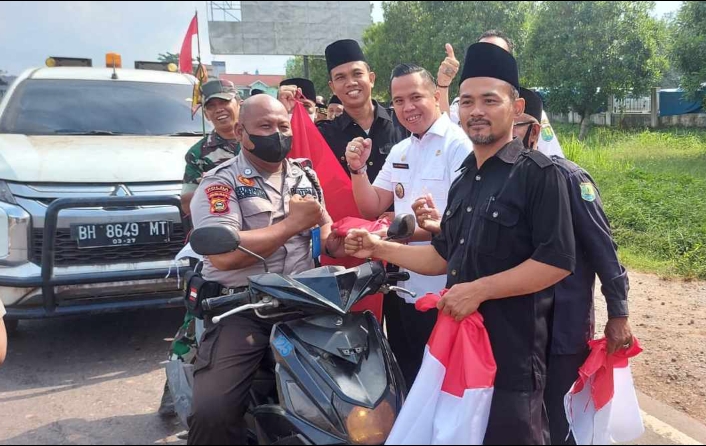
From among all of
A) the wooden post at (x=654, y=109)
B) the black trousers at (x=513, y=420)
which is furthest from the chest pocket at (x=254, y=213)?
the wooden post at (x=654, y=109)

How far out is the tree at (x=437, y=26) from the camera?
24.2m

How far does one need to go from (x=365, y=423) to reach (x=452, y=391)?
12.5 inches

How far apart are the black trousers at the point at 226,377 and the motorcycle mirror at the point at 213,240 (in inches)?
16.8

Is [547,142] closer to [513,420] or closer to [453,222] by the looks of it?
[453,222]

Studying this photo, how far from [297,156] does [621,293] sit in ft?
6.21

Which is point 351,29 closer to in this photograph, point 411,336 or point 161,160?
point 161,160

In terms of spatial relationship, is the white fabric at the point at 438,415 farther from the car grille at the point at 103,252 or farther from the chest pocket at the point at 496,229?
the car grille at the point at 103,252

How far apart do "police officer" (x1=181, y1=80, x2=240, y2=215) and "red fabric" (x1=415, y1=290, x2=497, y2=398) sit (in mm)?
2355

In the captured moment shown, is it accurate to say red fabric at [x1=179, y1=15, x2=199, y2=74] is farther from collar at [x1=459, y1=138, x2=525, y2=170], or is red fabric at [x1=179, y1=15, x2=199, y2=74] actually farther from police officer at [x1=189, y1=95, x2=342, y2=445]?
collar at [x1=459, y1=138, x2=525, y2=170]

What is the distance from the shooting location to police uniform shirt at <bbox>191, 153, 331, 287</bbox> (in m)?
2.58

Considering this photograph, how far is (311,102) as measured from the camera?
4.58m

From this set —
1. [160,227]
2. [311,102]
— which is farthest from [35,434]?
[311,102]

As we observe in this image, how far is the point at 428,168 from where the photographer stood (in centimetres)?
299

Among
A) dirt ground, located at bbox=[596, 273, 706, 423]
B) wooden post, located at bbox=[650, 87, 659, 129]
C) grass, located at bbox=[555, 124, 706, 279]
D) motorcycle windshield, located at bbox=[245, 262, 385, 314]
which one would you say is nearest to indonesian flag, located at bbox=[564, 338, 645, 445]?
motorcycle windshield, located at bbox=[245, 262, 385, 314]
